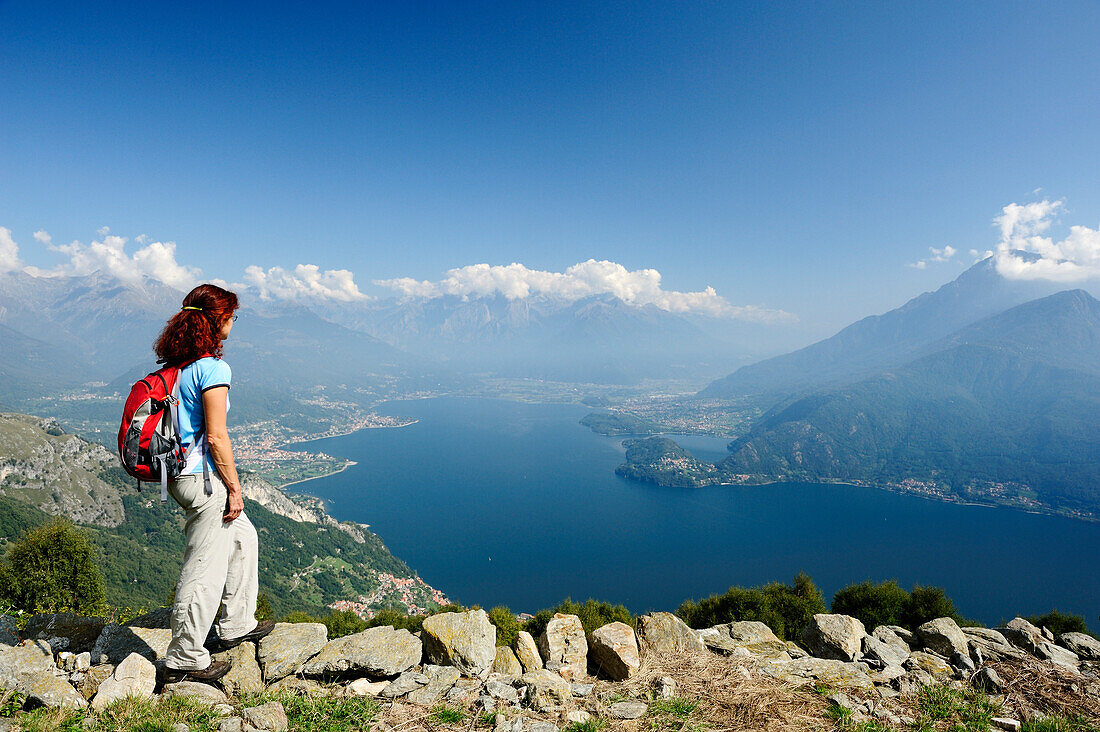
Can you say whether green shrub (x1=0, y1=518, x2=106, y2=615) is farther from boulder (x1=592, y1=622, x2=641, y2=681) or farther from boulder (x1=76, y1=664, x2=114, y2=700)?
boulder (x1=592, y1=622, x2=641, y2=681)

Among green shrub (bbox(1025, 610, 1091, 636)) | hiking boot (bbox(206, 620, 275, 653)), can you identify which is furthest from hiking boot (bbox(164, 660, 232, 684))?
green shrub (bbox(1025, 610, 1091, 636))

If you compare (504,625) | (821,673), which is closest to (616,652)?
(821,673)

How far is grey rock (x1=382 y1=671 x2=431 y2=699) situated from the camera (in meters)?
3.79

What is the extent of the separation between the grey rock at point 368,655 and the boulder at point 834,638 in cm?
539

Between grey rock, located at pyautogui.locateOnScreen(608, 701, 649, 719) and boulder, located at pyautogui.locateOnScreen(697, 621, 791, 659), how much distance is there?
2.13 metres

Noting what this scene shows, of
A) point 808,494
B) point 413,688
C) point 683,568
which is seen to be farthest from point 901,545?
point 413,688

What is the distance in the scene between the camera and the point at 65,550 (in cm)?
1638

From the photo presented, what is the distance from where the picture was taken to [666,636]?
5.49 metres

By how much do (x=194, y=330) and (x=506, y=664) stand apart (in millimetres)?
4203

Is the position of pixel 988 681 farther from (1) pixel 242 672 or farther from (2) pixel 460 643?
(1) pixel 242 672

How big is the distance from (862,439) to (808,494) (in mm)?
53469

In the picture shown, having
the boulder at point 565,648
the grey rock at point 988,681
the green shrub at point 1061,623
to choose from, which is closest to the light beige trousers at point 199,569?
the boulder at point 565,648

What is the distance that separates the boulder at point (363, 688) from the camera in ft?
12.2

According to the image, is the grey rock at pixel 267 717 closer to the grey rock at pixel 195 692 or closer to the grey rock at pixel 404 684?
the grey rock at pixel 195 692
